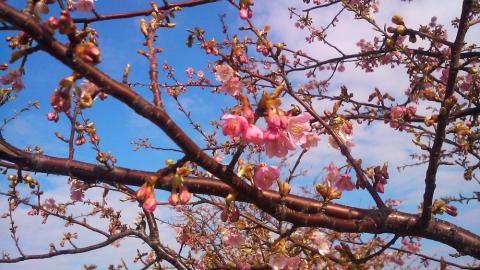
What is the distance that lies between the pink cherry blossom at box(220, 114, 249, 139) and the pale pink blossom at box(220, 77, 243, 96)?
78 cm

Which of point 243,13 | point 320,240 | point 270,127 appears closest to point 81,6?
point 243,13

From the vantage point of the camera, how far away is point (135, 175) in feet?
5.25

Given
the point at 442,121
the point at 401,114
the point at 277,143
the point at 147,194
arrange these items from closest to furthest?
the point at 147,194
the point at 277,143
the point at 442,121
the point at 401,114

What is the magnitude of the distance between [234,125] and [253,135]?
12cm

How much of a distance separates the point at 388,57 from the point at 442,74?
7.30ft

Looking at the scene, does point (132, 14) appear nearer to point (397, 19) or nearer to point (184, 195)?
point (184, 195)

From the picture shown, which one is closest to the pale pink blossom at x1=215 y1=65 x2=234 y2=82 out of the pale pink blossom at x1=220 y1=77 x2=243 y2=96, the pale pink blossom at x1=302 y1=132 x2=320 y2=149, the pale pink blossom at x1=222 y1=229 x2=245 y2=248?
the pale pink blossom at x1=220 y1=77 x2=243 y2=96

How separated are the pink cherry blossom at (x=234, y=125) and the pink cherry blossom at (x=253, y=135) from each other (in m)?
0.02

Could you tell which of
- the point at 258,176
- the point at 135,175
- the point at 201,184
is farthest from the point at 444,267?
the point at 135,175

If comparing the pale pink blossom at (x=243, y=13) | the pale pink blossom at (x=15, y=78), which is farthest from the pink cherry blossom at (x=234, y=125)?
the pale pink blossom at (x=243, y=13)

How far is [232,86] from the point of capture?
2.42 meters

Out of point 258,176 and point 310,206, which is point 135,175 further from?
point 310,206

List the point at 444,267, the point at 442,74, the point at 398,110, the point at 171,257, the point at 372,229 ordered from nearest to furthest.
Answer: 1. the point at 372,229
2. the point at 444,267
3. the point at 171,257
4. the point at 398,110
5. the point at 442,74

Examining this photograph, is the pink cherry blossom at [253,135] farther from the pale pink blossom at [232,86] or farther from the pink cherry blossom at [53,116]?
the pink cherry blossom at [53,116]
